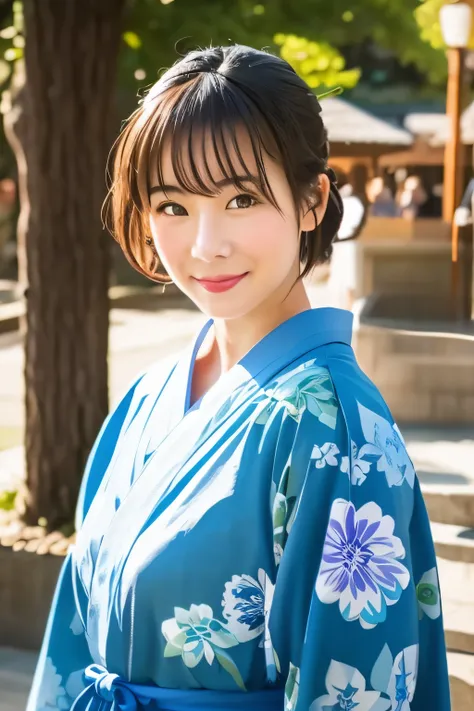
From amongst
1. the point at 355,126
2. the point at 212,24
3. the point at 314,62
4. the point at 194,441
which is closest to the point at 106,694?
the point at 194,441

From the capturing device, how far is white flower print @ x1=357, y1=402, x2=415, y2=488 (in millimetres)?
1503

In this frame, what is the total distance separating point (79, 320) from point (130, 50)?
3.19 meters

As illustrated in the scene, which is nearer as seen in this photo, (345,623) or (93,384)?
(345,623)

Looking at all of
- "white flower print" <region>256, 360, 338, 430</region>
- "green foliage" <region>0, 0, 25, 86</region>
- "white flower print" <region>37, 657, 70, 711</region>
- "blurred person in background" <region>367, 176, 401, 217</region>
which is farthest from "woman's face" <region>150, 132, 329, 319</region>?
"blurred person in background" <region>367, 176, 401, 217</region>

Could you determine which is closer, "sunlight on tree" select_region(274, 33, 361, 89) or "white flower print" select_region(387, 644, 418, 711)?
"white flower print" select_region(387, 644, 418, 711)

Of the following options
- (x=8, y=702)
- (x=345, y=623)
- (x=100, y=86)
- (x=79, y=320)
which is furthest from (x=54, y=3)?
(x=345, y=623)

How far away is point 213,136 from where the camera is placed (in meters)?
1.58

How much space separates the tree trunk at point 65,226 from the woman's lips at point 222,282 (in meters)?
3.20

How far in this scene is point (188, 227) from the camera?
5.44ft

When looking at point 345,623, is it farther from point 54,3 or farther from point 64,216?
point 54,3

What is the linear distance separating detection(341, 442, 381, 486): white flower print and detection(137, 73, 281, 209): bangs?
0.44 meters

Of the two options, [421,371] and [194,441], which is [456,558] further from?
[194,441]

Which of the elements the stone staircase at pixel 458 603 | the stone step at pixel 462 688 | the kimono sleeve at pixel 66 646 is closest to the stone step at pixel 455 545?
the stone staircase at pixel 458 603

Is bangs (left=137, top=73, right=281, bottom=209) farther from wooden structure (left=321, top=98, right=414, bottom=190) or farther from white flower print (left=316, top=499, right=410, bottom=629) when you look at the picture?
wooden structure (left=321, top=98, right=414, bottom=190)
